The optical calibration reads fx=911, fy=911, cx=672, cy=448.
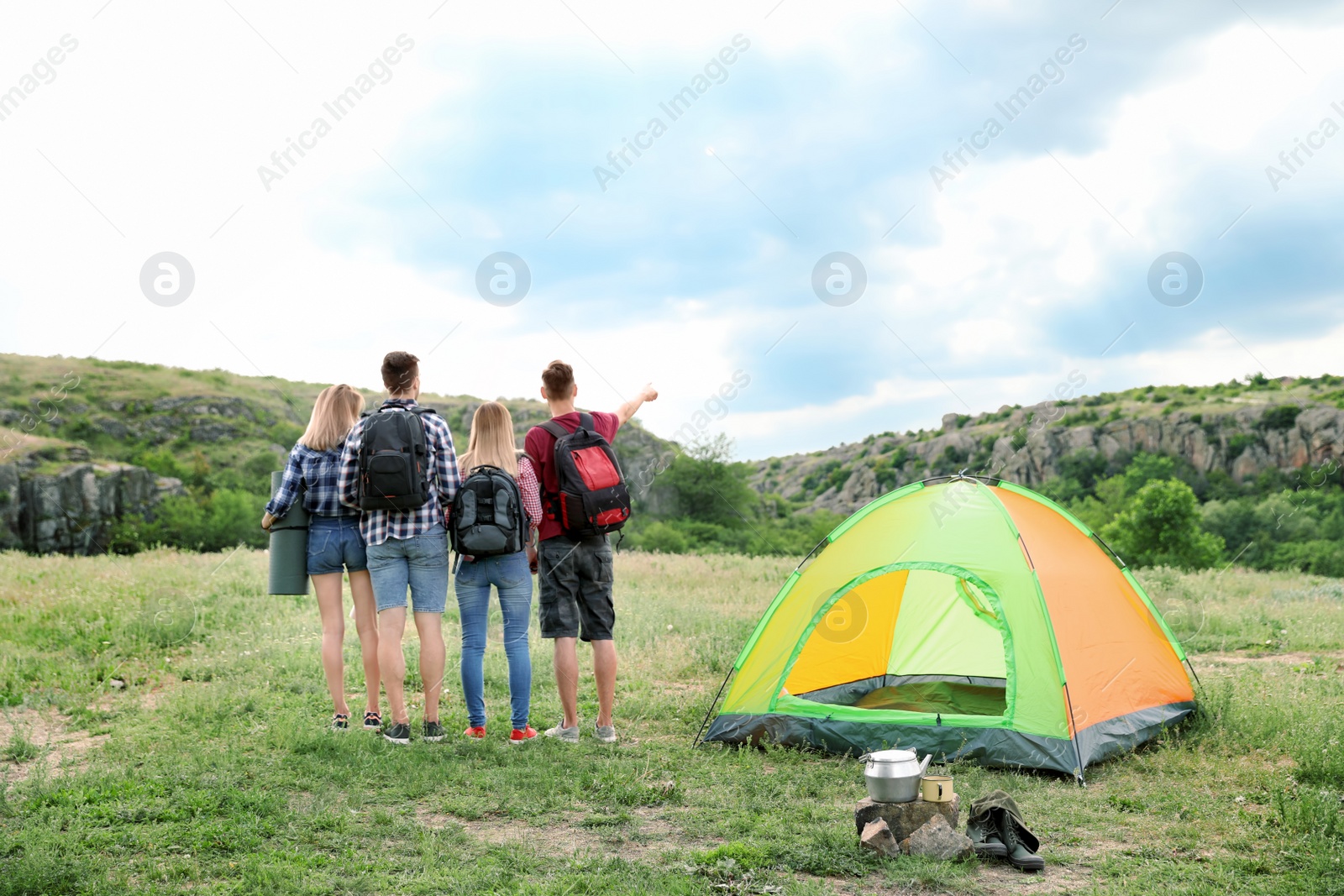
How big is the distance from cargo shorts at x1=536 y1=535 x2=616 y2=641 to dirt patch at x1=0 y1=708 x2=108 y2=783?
2700mm

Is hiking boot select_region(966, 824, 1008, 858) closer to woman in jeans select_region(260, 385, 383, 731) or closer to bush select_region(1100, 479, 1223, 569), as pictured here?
woman in jeans select_region(260, 385, 383, 731)

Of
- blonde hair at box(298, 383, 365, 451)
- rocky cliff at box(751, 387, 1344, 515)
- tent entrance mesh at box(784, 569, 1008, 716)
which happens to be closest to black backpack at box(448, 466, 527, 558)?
A: blonde hair at box(298, 383, 365, 451)

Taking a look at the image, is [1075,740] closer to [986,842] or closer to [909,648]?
[986,842]

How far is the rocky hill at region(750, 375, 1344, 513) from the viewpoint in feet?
262

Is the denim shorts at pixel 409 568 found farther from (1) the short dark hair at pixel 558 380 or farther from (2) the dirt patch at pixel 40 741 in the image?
(2) the dirt patch at pixel 40 741

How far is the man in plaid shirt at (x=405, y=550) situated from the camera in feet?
17.6

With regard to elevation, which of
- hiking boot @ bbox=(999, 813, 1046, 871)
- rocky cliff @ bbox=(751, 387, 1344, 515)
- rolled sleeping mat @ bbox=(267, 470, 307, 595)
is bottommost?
hiking boot @ bbox=(999, 813, 1046, 871)

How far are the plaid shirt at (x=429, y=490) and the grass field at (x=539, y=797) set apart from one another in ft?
4.21

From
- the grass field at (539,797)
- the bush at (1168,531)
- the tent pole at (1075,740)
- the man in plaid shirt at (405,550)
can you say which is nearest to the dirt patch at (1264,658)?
the grass field at (539,797)

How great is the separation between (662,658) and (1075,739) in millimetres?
4136

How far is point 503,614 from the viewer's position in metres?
5.42

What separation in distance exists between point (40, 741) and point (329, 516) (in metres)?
2.54

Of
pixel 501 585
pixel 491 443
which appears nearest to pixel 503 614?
pixel 501 585

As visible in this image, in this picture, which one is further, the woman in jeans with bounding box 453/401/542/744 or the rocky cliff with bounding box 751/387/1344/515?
the rocky cliff with bounding box 751/387/1344/515
